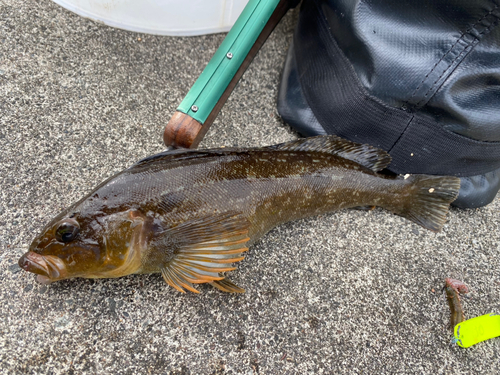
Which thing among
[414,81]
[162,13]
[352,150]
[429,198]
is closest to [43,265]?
[352,150]

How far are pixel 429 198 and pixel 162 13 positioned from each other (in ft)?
7.55

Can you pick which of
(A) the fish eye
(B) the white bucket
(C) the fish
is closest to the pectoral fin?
(C) the fish

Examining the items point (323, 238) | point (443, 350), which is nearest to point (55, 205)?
point (323, 238)

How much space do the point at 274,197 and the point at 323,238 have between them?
0.52 metres

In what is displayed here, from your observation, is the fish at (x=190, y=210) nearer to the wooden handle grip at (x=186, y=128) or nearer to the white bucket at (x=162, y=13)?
the wooden handle grip at (x=186, y=128)

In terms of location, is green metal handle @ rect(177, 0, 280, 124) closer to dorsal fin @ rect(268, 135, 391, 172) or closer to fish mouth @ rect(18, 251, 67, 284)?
dorsal fin @ rect(268, 135, 391, 172)

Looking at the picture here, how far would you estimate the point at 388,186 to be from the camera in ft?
6.40

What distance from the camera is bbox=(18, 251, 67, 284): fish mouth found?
1334 millimetres

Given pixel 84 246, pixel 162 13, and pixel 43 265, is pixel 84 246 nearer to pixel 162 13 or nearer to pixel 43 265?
pixel 43 265

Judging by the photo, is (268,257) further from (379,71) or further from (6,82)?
(6,82)

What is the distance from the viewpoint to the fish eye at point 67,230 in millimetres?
1329

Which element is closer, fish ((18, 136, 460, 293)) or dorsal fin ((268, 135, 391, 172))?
fish ((18, 136, 460, 293))

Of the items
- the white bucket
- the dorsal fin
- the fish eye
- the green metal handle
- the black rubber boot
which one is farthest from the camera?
the white bucket

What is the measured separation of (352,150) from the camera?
194 cm
